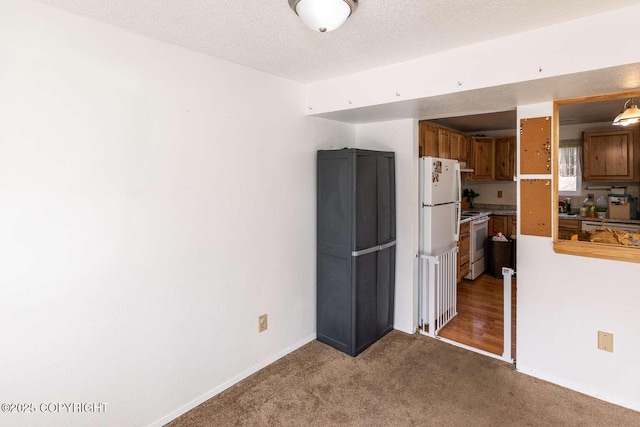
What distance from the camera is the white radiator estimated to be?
319 centimetres

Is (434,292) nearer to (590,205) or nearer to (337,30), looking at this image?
(337,30)

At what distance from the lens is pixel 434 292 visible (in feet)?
10.5

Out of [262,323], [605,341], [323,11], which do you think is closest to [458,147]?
[605,341]

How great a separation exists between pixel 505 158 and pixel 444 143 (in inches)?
72.6

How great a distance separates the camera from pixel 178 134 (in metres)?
2.05

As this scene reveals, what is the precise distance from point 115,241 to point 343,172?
1.71m

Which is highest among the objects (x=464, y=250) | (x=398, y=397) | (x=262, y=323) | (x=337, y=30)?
(x=337, y=30)

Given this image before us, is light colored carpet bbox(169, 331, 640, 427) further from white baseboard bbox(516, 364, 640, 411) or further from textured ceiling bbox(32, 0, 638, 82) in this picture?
textured ceiling bbox(32, 0, 638, 82)

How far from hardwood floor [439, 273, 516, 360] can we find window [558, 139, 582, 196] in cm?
160

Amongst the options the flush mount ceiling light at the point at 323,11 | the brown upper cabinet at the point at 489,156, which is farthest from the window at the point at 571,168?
the flush mount ceiling light at the point at 323,11

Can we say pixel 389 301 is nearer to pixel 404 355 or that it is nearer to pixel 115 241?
pixel 404 355

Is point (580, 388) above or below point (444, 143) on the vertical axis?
below

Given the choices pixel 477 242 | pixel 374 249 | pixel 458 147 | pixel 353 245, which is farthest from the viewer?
pixel 477 242

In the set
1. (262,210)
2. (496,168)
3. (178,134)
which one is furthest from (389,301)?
(496,168)
